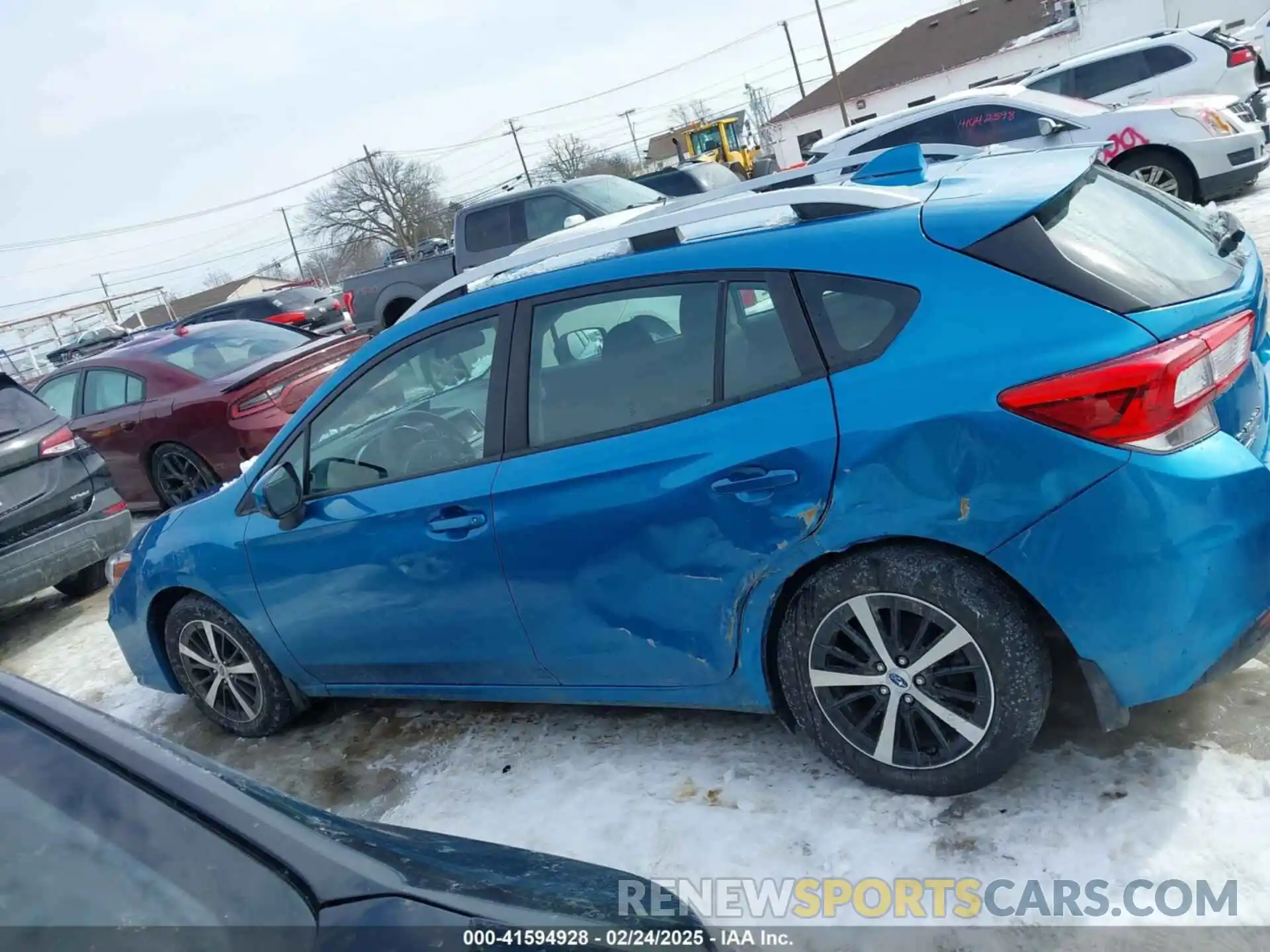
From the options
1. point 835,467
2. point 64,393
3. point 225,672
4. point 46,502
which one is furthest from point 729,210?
point 64,393

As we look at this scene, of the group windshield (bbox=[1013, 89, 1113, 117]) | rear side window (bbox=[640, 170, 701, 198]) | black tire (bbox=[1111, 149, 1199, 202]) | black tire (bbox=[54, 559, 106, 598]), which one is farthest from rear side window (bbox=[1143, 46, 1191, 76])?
black tire (bbox=[54, 559, 106, 598])

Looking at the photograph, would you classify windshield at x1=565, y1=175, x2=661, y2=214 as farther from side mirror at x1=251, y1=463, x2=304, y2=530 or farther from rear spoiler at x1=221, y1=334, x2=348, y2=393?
side mirror at x1=251, y1=463, x2=304, y2=530

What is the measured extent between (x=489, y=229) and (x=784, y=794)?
10.8 m

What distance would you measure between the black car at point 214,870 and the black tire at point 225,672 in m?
2.30

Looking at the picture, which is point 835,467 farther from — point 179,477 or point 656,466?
point 179,477

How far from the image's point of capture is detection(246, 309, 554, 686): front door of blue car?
10.2 feet

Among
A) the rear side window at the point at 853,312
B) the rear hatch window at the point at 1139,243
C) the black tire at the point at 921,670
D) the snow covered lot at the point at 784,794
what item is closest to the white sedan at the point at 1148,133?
the rear hatch window at the point at 1139,243

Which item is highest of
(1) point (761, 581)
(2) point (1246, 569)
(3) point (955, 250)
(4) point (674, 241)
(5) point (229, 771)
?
(4) point (674, 241)

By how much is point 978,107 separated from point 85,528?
924cm

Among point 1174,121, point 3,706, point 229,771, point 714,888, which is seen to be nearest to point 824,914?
point 714,888

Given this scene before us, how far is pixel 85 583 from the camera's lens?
23.8 ft

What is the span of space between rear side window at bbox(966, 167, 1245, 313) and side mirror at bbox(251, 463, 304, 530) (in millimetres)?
2430

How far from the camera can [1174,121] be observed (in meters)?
9.12

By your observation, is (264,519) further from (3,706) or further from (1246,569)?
(1246,569)
